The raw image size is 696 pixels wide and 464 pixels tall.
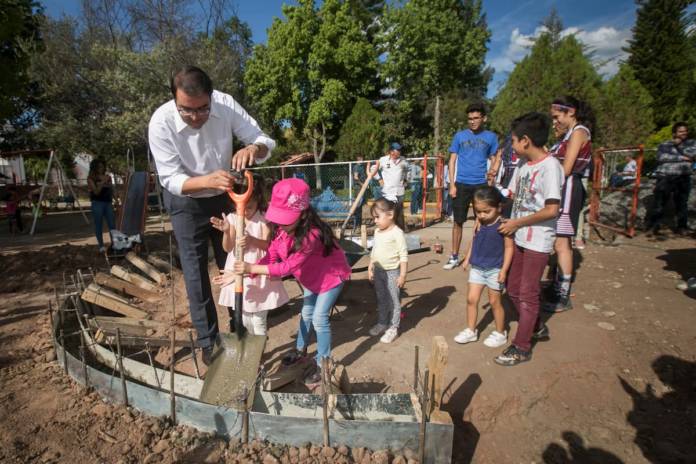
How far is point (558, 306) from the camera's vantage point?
11.5 ft

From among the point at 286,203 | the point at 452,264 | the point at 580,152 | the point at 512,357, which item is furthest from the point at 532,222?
the point at 452,264

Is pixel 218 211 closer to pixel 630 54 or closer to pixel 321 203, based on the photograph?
pixel 321 203

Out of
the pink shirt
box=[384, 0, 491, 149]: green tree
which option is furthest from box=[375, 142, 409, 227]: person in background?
box=[384, 0, 491, 149]: green tree

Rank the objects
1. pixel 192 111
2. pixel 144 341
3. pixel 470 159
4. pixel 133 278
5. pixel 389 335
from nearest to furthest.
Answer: pixel 192 111 < pixel 144 341 < pixel 389 335 < pixel 133 278 < pixel 470 159

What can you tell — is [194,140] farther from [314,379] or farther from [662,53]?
[662,53]

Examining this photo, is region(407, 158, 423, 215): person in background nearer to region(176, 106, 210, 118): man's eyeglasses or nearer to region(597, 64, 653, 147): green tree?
region(176, 106, 210, 118): man's eyeglasses

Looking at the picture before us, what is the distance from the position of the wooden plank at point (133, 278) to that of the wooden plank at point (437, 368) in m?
3.48

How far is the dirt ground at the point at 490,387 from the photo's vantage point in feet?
6.54

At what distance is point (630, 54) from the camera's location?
2445 cm

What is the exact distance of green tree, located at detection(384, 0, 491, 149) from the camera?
22.0 metres

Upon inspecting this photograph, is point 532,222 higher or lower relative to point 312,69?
lower

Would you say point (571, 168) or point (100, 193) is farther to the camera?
point (100, 193)

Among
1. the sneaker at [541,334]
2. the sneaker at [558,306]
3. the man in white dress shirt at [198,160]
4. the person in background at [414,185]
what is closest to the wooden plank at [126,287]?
the man in white dress shirt at [198,160]

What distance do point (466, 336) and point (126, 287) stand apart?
3448 millimetres
